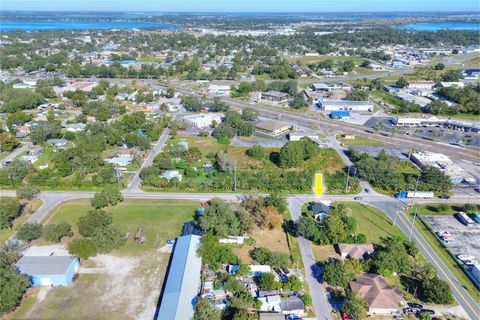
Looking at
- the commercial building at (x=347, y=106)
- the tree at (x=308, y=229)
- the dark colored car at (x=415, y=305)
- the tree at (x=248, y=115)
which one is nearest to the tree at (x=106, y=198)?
the tree at (x=308, y=229)

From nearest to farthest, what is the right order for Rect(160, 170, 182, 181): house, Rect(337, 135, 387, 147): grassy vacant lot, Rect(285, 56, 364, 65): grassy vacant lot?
Rect(160, 170, 182, 181): house, Rect(337, 135, 387, 147): grassy vacant lot, Rect(285, 56, 364, 65): grassy vacant lot

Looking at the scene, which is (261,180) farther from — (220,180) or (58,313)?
(58,313)

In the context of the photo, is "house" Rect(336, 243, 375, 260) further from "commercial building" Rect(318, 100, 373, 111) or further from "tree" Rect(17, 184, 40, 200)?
"commercial building" Rect(318, 100, 373, 111)

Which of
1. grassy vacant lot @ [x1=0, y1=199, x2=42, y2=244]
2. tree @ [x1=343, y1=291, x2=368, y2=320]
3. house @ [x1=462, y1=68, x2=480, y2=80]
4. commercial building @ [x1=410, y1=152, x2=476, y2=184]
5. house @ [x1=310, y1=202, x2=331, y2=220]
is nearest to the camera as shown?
tree @ [x1=343, y1=291, x2=368, y2=320]

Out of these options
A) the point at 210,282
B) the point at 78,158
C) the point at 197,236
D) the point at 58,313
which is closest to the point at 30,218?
the point at 78,158

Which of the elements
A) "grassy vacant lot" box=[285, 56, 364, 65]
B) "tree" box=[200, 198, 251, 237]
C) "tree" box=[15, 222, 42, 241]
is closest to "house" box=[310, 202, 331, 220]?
"tree" box=[200, 198, 251, 237]

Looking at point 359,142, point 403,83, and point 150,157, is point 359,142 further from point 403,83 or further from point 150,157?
point 403,83
